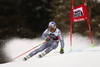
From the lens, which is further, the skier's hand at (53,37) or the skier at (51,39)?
the skier's hand at (53,37)

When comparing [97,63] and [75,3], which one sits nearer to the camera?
[97,63]

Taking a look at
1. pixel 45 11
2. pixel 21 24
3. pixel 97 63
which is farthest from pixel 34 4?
pixel 97 63

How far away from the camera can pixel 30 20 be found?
14.9 m

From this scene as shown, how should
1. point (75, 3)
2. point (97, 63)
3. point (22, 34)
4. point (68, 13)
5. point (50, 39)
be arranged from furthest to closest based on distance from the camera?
point (22, 34) < point (68, 13) < point (75, 3) < point (50, 39) < point (97, 63)

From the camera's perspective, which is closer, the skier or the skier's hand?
the skier

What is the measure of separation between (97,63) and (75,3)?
672 centimetres

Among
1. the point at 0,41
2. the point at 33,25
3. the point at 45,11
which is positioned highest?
the point at 45,11

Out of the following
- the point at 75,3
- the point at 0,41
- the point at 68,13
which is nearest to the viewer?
the point at 75,3

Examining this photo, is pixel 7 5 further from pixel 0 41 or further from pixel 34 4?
pixel 0 41

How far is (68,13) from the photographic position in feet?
35.6

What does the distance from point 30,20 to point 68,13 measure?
516cm

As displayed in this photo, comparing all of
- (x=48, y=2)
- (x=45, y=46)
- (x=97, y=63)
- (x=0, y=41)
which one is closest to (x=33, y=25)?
(x=48, y=2)

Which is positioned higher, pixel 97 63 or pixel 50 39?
pixel 50 39

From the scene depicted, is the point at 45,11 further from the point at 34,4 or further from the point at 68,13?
the point at 68,13
